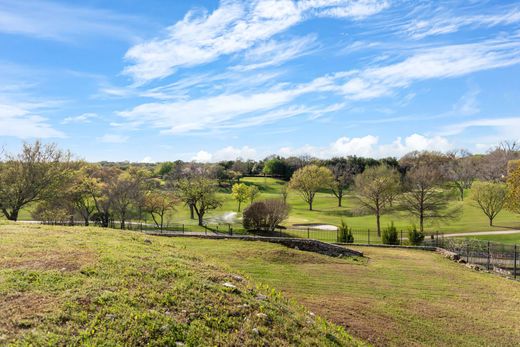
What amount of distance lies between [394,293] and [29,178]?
29954 mm

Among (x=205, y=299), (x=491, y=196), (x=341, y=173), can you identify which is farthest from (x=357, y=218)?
(x=205, y=299)

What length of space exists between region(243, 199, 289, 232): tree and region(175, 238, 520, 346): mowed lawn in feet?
43.9

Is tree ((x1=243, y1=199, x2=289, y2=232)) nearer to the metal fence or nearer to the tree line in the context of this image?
the tree line

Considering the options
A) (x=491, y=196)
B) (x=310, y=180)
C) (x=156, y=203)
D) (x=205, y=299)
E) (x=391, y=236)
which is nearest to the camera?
(x=205, y=299)

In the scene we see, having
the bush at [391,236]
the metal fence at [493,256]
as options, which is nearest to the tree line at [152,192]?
the metal fence at [493,256]

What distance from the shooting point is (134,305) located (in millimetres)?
7109

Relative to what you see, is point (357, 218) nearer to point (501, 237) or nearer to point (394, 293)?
point (501, 237)

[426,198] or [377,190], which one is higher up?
[377,190]

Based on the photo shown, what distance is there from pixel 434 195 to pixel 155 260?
4150 cm

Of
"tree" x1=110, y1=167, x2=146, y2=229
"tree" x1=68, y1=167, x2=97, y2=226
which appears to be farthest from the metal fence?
"tree" x1=68, y1=167, x2=97, y2=226

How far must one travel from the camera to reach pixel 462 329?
38.1 feet

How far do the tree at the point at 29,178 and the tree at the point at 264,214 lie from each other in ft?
56.1

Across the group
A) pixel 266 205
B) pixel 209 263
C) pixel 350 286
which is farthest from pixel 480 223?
pixel 209 263

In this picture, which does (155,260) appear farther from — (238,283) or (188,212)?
(188,212)
